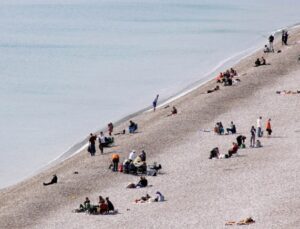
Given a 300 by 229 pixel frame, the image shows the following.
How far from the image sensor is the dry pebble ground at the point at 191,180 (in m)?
30.4

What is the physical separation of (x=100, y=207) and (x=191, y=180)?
15.3ft

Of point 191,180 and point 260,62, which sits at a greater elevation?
point 260,62

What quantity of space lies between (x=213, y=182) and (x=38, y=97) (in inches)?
1170

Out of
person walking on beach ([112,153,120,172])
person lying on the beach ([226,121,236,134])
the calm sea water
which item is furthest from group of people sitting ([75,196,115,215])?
person lying on the beach ([226,121,236,134])

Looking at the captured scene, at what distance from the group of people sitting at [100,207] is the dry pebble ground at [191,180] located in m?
0.30

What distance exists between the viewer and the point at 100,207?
1240 inches

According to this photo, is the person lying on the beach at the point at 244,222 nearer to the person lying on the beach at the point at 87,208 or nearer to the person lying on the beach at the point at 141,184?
the person lying on the beach at the point at 87,208

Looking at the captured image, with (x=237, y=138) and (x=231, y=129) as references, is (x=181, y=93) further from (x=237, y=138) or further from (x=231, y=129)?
(x=237, y=138)

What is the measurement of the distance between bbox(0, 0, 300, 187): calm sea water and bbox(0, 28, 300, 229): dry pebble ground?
4541 millimetres

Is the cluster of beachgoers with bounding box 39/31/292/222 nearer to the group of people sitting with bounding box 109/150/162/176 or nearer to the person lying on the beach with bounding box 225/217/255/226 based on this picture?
the group of people sitting with bounding box 109/150/162/176

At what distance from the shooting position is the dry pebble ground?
3036 centimetres

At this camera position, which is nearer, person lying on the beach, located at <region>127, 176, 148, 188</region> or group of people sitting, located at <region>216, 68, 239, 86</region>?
person lying on the beach, located at <region>127, 176, 148, 188</region>

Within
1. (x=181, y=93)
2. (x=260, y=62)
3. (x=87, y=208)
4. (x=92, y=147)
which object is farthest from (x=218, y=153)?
→ (x=260, y=62)

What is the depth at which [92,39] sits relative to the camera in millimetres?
93375
